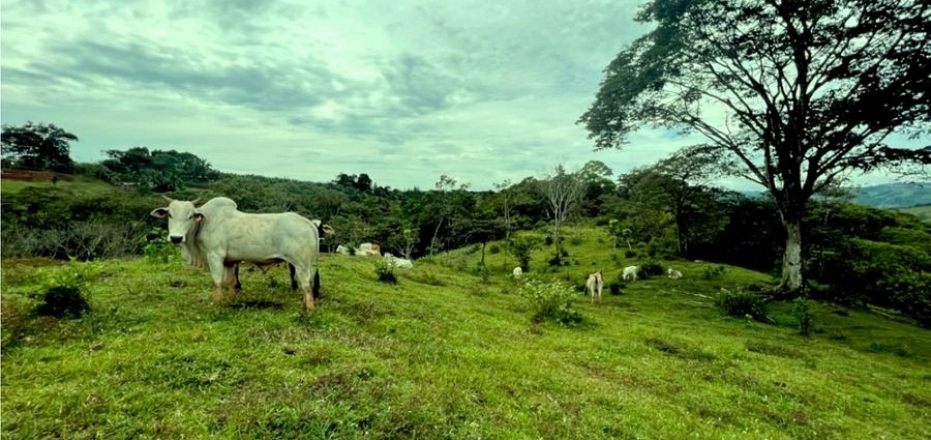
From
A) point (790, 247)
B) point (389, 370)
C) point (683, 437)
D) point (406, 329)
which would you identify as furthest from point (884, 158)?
point (389, 370)

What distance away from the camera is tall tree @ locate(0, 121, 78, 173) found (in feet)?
257

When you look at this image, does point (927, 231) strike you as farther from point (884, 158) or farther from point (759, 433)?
point (759, 433)

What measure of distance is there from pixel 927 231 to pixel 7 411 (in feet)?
163

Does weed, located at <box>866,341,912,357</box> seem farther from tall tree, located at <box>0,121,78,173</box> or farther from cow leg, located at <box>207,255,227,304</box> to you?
tall tree, located at <box>0,121,78,173</box>

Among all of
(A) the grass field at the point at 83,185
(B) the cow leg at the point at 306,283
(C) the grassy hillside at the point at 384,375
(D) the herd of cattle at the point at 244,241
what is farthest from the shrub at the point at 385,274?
(A) the grass field at the point at 83,185

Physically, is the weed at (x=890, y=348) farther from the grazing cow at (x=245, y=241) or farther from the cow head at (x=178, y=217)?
the cow head at (x=178, y=217)

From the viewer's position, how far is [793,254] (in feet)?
76.2

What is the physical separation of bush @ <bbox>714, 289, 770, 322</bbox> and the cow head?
21261mm

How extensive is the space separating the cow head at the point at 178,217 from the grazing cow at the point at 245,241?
3 centimetres

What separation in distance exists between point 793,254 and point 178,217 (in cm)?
2663

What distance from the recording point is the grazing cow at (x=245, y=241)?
9.55 meters

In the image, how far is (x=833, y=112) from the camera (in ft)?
65.9

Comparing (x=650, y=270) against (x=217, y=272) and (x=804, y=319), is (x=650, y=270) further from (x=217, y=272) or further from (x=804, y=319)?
(x=217, y=272)

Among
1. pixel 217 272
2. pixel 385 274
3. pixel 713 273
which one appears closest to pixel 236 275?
pixel 217 272
